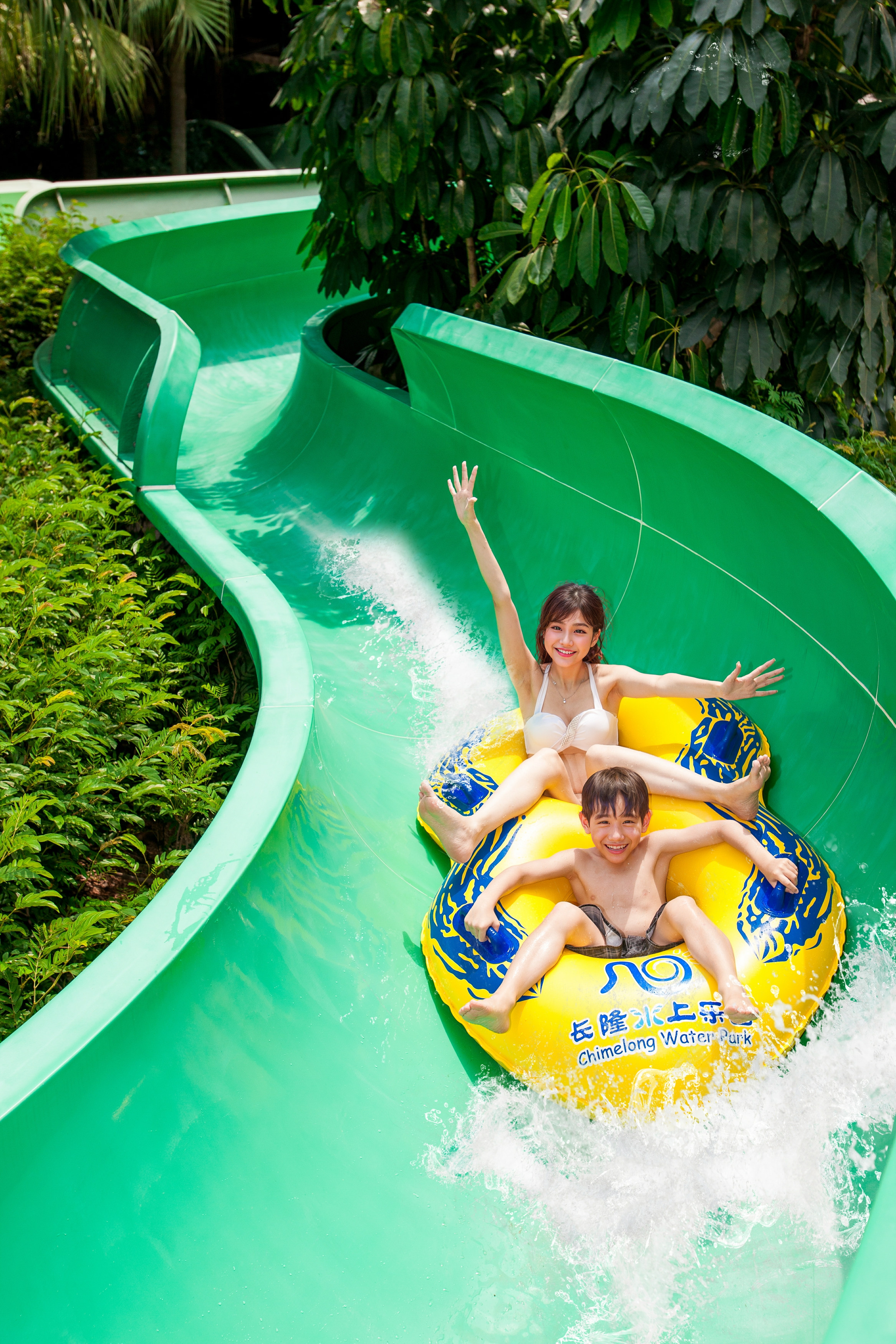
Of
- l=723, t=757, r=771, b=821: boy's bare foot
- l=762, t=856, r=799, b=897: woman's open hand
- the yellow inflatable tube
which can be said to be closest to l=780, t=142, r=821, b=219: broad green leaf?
the yellow inflatable tube

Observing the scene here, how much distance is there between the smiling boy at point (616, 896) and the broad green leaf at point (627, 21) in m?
3.37

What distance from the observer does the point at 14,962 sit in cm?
291

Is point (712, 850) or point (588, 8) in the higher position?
point (588, 8)

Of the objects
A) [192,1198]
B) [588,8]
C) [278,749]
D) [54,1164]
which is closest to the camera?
[54,1164]

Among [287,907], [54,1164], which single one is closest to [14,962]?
[287,907]

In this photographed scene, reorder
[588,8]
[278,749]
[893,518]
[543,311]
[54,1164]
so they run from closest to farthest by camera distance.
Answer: [54,1164]
[893,518]
[278,749]
[588,8]
[543,311]

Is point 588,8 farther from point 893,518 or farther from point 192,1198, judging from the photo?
point 192,1198

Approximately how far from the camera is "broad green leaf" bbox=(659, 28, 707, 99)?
444cm

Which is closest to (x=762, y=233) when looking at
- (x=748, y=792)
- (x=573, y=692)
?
(x=573, y=692)

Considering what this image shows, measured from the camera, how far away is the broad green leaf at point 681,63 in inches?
175

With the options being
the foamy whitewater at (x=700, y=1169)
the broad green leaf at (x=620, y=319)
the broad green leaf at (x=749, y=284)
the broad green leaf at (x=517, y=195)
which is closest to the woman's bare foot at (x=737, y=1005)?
the foamy whitewater at (x=700, y=1169)

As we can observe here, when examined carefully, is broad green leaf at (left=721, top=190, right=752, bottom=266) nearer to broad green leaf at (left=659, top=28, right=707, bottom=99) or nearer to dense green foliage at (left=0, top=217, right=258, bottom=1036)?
broad green leaf at (left=659, top=28, right=707, bottom=99)

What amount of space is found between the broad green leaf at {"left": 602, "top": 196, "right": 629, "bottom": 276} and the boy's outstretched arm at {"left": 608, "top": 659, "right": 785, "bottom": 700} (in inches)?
89.2

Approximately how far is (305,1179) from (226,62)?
1863 centimetres
